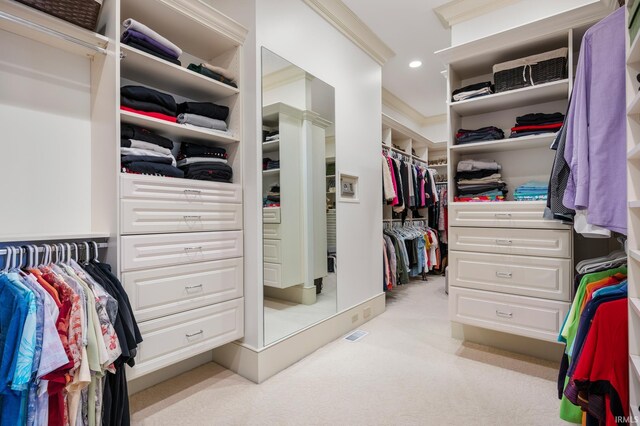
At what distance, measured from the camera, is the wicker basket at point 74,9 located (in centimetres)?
140

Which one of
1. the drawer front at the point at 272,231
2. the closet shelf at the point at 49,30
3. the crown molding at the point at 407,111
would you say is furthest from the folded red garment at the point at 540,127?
the closet shelf at the point at 49,30

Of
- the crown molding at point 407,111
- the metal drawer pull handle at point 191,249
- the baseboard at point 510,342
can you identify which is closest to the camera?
the metal drawer pull handle at point 191,249

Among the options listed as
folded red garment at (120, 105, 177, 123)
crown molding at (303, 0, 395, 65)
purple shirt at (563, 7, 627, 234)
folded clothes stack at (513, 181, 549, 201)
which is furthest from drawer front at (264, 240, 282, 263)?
crown molding at (303, 0, 395, 65)

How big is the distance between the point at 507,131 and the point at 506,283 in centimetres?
128

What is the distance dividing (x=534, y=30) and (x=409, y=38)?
136 centimetres

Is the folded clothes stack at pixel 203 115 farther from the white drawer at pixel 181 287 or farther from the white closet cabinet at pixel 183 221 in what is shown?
the white drawer at pixel 181 287

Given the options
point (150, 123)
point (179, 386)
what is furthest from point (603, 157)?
point (179, 386)

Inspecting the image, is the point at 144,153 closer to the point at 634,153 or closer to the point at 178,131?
the point at 178,131

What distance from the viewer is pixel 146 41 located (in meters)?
1.69

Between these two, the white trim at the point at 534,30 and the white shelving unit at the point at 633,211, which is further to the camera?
the white trim at the point at 534,30

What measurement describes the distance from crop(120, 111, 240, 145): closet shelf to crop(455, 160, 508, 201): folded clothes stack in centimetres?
181

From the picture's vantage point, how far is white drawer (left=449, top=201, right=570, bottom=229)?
2.07 meters

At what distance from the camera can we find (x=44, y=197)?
5.21 feet

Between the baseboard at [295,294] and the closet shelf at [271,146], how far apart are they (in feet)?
3.06
